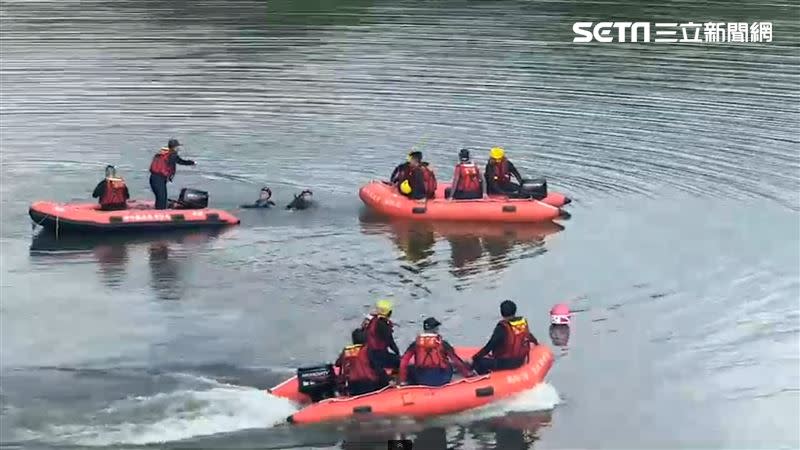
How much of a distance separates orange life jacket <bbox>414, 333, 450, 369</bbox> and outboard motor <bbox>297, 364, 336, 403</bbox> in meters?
1.35

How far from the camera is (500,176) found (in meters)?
30.1

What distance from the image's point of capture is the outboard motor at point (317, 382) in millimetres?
20500

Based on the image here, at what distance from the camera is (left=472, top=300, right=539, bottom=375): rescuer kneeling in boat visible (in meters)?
21.0

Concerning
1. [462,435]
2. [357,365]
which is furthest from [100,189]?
[462,435]

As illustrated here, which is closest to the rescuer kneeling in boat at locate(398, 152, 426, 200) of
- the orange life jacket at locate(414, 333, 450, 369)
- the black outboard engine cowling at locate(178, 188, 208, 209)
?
the black outboard engine cowling at locate(178, 188, 208, 209)

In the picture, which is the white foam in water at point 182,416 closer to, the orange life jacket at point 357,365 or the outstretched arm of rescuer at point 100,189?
the orange life jacket at point 357,365

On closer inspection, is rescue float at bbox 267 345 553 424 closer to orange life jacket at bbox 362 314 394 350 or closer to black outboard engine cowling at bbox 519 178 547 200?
orange life jacket at bbox 362 314 394 350

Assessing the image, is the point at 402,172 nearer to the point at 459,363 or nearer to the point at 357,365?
the point at 459,363

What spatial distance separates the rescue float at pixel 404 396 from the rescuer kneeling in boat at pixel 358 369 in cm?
16

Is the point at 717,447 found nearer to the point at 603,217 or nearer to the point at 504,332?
the point at 504,332

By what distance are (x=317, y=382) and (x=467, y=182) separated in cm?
1025

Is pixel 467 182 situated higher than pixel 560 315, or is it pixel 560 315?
pixel 467 182

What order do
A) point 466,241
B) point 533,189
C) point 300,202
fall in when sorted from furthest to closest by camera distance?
point 300,202 → point 533,189 → point 466,241

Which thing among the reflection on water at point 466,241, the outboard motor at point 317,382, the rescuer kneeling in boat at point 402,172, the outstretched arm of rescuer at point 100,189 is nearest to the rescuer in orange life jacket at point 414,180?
the rescuer kneeling in boat at point 402,172
